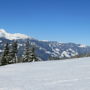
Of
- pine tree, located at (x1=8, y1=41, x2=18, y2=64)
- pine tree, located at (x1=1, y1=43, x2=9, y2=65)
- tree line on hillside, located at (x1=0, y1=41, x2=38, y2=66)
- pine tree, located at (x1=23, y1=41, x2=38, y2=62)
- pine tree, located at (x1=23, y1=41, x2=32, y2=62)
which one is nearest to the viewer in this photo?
pine tree, located at (x1=1, y1=43, x2=9, y2=65)

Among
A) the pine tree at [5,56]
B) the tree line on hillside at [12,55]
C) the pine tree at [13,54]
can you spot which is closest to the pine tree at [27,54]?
the tree line on hillside at [12,55]

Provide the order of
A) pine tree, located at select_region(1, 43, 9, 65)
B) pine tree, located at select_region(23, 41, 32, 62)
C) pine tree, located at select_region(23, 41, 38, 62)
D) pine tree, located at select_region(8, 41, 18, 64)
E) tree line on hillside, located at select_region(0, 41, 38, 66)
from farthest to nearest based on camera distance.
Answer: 1. pine tree, located at select_region(8, 41, 18, 64)
2. pine tree, located at select_region(23, 41, 32, 62)
3. pine tree, located at select_region(23, 41, 38, 62)
4. tree line on hillside, located at select_region(0, 41, 38, 66)
5. pine tree, located at select_region(1, 43, 9, 65)

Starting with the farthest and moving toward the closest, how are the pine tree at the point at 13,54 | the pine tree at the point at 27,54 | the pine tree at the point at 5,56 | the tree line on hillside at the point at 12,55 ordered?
the pine tree at the point at 13,54 < the pine tree at the point at 27,54 < the tree line on hillside at the point at 12,55 < the pine tree at the point at 5,56

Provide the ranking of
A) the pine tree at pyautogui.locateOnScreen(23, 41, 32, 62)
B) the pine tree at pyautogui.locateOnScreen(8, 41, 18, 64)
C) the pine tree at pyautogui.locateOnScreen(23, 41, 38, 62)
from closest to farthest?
the pine tree at pyautogui.locateOnScreen(23, 41, 38, 62), the pine tree at pyautogui.locateOnScreen(23, 41, 32, 62), the pine tree at pyautogui.locateOnScreen(8, 41, 18, 64)

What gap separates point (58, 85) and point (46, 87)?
75cm

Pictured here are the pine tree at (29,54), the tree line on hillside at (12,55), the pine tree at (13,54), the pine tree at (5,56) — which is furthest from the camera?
the pine tree at (13,54)

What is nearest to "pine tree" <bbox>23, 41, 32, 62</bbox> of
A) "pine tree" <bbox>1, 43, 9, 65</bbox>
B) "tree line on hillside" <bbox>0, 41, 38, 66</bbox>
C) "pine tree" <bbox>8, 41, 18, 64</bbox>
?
"tree line on hillside" <bbox>0, 41, 38, 66</bbox>

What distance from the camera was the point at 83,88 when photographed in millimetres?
9828

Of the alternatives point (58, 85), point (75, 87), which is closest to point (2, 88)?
point (58, 85)

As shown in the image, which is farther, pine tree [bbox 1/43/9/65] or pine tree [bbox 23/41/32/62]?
pine tree [bbox 23/41/32/62]

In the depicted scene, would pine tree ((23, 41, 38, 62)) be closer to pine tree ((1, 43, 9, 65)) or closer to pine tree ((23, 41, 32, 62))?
pine tree ((23, 41, 32, 62))

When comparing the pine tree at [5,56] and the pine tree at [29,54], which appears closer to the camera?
the pine tree at [5,56]

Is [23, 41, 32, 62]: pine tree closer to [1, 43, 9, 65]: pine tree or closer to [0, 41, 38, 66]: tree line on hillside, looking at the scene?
[0, 41, 38, 66]: tree line on hillside

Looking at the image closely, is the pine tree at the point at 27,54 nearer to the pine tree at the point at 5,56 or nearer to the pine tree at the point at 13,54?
the pine tree at the point at 13,54
